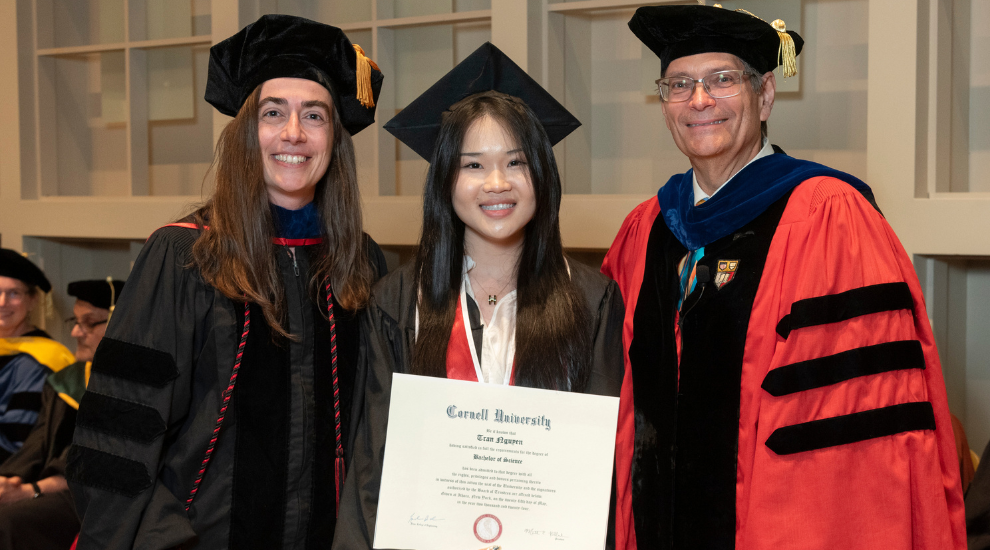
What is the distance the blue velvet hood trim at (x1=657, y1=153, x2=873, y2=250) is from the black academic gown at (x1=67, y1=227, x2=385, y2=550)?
0.86 metres

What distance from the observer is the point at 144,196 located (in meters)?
4.46

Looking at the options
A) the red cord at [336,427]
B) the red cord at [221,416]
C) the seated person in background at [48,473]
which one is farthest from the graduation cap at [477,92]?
the seated person in background at [48,473]

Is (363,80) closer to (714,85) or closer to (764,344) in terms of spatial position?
(714,85)

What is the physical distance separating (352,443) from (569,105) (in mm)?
2182

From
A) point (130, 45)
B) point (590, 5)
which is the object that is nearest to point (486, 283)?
point (590, 5)

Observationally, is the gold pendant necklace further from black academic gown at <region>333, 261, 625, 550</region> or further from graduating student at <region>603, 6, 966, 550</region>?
graduating student at <region>603, 6, 966, 550</region>

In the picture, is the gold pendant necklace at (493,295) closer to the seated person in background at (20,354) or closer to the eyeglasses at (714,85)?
the eyeglasses at (714,85)

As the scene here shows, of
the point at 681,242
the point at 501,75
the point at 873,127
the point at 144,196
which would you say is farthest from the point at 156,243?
the point at 144,196

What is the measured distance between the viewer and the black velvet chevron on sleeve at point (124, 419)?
1797mm

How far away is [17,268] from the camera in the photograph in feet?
13.1

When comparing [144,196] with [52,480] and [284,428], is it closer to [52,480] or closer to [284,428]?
[52,480]
